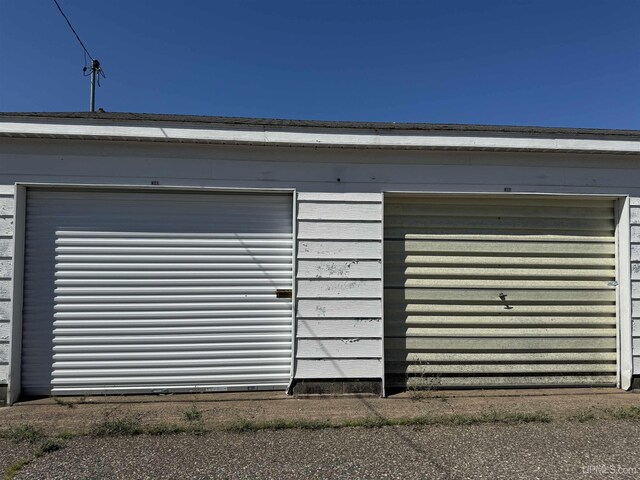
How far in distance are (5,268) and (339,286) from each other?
385 cm

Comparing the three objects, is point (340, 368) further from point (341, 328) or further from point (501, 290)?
point (501, 290)

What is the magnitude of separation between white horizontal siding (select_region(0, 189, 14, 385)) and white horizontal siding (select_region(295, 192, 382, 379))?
3285 millimetres

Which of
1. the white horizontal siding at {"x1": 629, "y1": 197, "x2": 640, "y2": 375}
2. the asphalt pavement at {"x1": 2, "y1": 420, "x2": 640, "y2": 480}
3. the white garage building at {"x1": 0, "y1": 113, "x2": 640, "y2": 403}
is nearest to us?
the asphalt pavement at {"x1": 2, "y1": 420, "x2": 640, "y2": 480}

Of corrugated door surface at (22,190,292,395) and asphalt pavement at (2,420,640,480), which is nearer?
asphalt pavement at (2,420,640,480)

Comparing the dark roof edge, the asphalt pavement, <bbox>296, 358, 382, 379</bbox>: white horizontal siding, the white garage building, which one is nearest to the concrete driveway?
the asphalt pavement

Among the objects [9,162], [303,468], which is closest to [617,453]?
[303,468]

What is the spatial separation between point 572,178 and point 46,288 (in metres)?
6.63

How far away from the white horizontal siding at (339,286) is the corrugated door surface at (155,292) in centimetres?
25

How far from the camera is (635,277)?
5.43 metres

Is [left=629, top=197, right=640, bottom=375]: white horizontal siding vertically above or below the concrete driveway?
above

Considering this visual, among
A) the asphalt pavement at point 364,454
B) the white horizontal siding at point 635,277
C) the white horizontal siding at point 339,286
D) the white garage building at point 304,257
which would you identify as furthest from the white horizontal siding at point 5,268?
the white horizontal siding at point 635,277

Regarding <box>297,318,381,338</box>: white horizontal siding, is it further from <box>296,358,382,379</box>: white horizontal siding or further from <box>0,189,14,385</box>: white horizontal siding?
<box>0,189,14,385</box>: white horizontal siding

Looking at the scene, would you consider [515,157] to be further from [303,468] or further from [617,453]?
[303,468]

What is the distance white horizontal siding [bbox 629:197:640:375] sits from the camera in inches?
212
